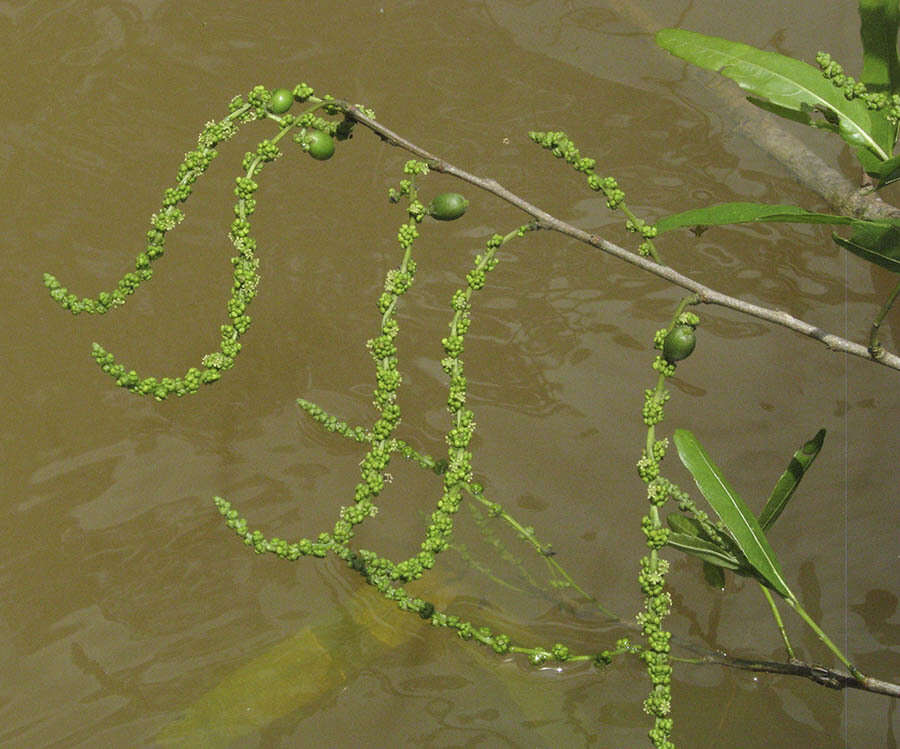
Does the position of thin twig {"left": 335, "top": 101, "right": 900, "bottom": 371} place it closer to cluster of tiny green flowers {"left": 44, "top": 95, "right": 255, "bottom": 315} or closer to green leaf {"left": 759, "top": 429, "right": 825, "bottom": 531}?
cluster of tiny green flowers {"left": 44, "top": 95, "right": 255, "bottom": 315}

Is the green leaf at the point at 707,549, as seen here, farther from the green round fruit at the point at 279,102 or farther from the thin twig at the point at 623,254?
the green round fruit at the point at 279,102

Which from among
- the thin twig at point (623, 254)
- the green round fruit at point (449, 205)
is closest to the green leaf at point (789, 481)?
the thin twig at point (623, 254)

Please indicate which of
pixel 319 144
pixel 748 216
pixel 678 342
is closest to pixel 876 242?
pixel 748 216

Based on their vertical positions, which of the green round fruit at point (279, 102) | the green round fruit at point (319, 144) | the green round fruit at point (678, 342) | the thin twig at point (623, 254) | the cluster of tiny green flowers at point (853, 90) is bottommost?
the green round fruit at point (678, 342)

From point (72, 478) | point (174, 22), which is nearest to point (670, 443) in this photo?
point (72, 478)

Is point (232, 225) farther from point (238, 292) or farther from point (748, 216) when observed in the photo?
point (748, 216)

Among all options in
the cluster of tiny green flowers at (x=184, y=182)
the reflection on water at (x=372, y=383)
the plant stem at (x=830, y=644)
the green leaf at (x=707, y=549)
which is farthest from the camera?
the reflection on water at (x=372, y=383)

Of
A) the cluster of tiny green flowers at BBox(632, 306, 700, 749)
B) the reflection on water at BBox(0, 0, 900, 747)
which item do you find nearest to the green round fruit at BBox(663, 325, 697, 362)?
the cluster of tiny green flowers at BBox(632, 306, 700, 749)
